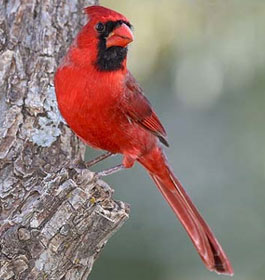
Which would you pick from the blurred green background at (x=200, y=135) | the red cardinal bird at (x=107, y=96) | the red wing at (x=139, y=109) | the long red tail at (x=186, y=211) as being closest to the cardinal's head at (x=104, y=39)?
the red cardinal bird at (x=107, y=96)

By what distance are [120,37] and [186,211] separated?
0.85 m

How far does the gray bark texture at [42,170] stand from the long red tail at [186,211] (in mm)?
367

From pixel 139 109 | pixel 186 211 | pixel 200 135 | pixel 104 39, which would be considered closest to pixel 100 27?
pixel 104 39

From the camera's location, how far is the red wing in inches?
132

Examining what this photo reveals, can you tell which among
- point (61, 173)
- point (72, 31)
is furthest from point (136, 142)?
point (61, 173)

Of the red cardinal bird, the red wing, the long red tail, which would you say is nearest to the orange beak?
the red cardinal bird

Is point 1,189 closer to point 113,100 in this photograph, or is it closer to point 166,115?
point 113,100

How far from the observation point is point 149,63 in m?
4.01

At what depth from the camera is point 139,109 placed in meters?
3.45

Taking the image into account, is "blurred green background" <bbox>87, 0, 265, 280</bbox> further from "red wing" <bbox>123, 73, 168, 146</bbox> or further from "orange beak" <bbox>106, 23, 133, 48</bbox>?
"orange beak" <bbox>106, 23, 133, 48</bbox>

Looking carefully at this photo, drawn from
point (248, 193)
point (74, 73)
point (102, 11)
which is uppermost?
point (102, 11)

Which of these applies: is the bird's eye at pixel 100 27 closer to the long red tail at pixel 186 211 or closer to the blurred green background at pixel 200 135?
the long red tail at pixel 186 211

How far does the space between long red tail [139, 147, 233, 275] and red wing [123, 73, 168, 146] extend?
0.29 feet

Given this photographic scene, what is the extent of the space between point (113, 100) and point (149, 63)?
32.2 inches
